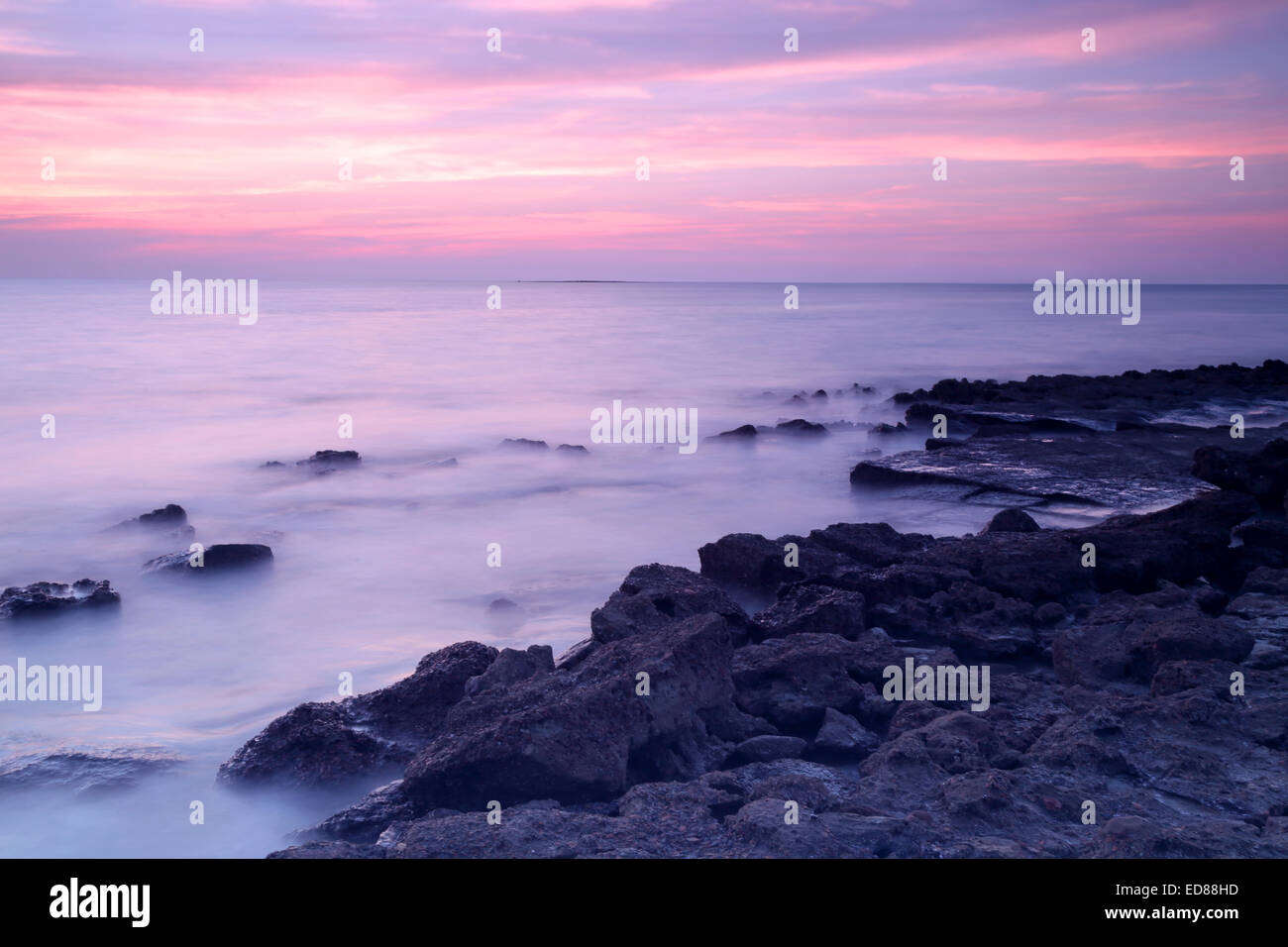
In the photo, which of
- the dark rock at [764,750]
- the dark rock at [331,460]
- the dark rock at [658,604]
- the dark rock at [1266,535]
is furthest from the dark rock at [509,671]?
the dark rock at [331,460]

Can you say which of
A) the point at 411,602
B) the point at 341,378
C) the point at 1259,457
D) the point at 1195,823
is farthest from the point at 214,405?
the point at 1195,823

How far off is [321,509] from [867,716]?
10795mm

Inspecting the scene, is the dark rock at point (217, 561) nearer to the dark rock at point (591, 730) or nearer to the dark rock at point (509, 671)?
the dark rock at point (509, 671)

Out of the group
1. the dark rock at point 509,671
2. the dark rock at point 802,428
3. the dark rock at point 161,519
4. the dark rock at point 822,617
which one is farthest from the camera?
the dark rock at point 802,428

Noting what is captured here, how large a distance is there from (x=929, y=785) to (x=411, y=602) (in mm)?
7013

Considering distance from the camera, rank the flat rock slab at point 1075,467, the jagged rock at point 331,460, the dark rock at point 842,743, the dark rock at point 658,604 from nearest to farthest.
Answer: the dark rock at point 842,743, the dark rock at point 658,604, the flat rock slab at point 1075,467, the jagged rock at point 331,460

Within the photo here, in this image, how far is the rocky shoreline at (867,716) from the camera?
443 cm

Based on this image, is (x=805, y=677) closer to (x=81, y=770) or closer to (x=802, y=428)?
(x=81, y=770)

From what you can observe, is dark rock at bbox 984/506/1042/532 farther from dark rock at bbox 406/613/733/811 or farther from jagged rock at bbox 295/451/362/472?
jagged rock at bbox 295/451/362/472

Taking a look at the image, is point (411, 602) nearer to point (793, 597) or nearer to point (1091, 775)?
point (793, 597)

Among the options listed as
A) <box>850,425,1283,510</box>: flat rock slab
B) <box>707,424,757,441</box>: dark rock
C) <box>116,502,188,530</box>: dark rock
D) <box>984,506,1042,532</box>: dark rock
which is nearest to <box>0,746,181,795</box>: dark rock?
<box>116,502,188,530</box>: dark rock

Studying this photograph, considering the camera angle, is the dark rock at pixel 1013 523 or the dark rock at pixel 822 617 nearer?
the dark rock at pixel 822 617

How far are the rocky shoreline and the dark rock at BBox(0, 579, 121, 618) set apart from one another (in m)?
4.40

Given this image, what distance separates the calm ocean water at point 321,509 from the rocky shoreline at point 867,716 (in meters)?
1.31
